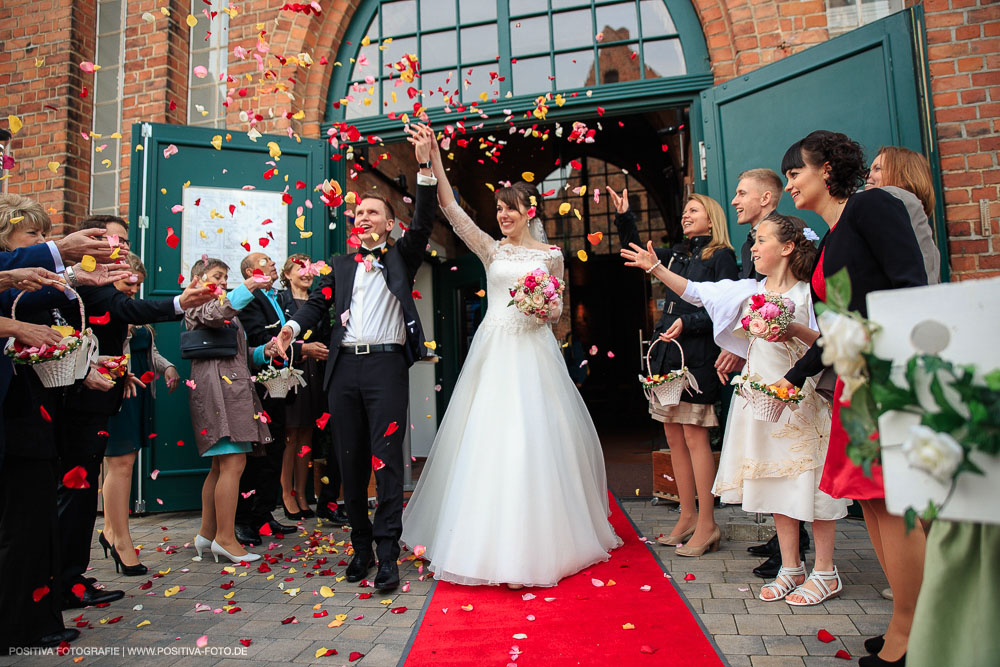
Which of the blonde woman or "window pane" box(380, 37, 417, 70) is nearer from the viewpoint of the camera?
the blonde woman

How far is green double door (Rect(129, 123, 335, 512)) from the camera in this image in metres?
5.06

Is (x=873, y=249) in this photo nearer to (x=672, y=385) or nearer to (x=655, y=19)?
(x=672, y=385)

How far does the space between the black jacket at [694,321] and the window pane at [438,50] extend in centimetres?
282

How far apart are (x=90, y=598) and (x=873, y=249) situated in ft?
12.5

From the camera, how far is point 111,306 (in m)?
3.24

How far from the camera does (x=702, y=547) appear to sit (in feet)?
11.9

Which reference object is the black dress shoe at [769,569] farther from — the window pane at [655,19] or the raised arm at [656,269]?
the window pane at [655,19]

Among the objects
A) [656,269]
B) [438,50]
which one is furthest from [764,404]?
[438,50]

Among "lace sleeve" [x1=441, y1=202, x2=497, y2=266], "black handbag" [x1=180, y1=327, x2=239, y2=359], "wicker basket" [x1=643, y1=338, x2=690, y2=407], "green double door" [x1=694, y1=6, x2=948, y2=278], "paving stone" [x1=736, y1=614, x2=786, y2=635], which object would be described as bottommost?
"paving stone" [x1=736, y1=614, x2=786, y2=635]

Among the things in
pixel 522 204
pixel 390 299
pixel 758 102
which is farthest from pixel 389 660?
pixel 758 102

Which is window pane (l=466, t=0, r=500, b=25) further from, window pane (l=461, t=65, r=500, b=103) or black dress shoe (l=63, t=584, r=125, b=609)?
black dress shoe (l=63, t=584, r=125, b=609)

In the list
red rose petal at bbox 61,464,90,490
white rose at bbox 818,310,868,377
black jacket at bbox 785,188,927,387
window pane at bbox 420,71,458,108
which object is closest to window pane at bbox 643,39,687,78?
window pane at bbox 420,71,458,108

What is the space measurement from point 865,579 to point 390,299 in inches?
114

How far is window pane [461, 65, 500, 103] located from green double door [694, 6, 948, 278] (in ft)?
→ 5.99
